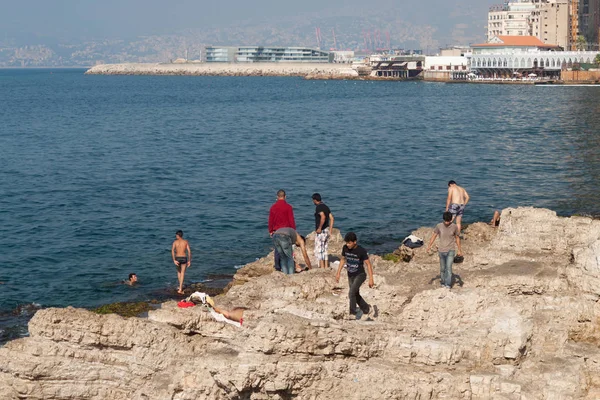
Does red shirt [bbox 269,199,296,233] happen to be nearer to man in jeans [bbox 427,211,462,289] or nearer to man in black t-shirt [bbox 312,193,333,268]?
man in black t-shirt [bbox 312,193,333,268]

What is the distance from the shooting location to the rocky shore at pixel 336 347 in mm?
10258

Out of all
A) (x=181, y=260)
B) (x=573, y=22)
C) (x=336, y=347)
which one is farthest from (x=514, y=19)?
(x=336, y=347)

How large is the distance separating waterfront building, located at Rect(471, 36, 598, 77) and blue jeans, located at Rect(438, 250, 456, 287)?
13894 cm

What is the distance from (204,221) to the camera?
97.0ft

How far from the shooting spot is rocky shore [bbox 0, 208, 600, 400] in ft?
33.7

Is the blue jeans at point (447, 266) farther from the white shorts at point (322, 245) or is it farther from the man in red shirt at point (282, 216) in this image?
the man in red shirt at point (282, 216)

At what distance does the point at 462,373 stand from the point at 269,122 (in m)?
65.9

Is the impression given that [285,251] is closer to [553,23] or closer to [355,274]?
[355,274]

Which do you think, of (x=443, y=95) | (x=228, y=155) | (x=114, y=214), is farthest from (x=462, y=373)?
(x=443, y=95)

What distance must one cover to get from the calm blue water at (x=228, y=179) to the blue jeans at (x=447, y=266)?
29.9ft

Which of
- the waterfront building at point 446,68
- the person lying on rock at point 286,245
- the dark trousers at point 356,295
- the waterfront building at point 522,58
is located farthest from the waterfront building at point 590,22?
the dark trousers at point 356,295

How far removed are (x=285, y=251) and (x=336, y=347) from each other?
5612 millimetres

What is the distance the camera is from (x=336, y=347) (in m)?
10.5

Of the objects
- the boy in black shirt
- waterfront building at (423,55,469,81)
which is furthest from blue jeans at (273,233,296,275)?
waterfront building at (423,55,469,81)
